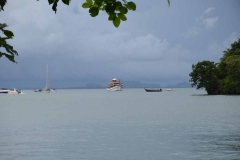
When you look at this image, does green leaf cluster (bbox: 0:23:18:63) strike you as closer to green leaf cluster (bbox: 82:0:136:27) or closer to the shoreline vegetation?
green leaf cluster (bbox: 82:0:136:27)

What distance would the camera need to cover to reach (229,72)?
6800 centimetres

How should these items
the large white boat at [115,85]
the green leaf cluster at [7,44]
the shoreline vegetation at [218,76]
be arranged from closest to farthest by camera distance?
the green leaf cluster at [7,44] < the shoreline vegetation at [218,76] < the large white boat at [115,85]

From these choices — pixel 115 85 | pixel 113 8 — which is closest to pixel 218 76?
pixel 113 8

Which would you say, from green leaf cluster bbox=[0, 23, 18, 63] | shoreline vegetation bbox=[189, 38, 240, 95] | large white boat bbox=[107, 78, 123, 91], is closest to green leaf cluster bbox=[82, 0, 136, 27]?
green leaf cluster bbox=[0, 23, 18, 63]

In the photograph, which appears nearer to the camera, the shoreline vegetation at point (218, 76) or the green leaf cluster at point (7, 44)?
the green leaf cluster at point (7, 44)

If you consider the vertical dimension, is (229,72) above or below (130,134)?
Answer: above

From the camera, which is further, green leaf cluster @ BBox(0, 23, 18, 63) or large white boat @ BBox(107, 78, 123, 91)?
large white boat @ BBox(107, 78, 123, 91)

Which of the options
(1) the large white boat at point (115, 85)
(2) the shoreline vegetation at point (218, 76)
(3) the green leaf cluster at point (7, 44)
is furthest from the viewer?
(1) the large white boat at point (115, 85)

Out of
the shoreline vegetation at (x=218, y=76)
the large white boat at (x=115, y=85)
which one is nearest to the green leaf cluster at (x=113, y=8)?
the shoreline vegetation at (x=218, y=76)

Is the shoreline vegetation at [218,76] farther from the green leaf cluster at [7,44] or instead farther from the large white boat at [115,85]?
the large white boat at [115,85]

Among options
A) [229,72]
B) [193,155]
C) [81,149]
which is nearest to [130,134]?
[81,149]

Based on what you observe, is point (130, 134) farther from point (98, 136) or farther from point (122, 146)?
point (122, 146)

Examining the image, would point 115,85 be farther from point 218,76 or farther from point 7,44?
point 7,44

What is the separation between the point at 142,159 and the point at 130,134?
6395 mm
